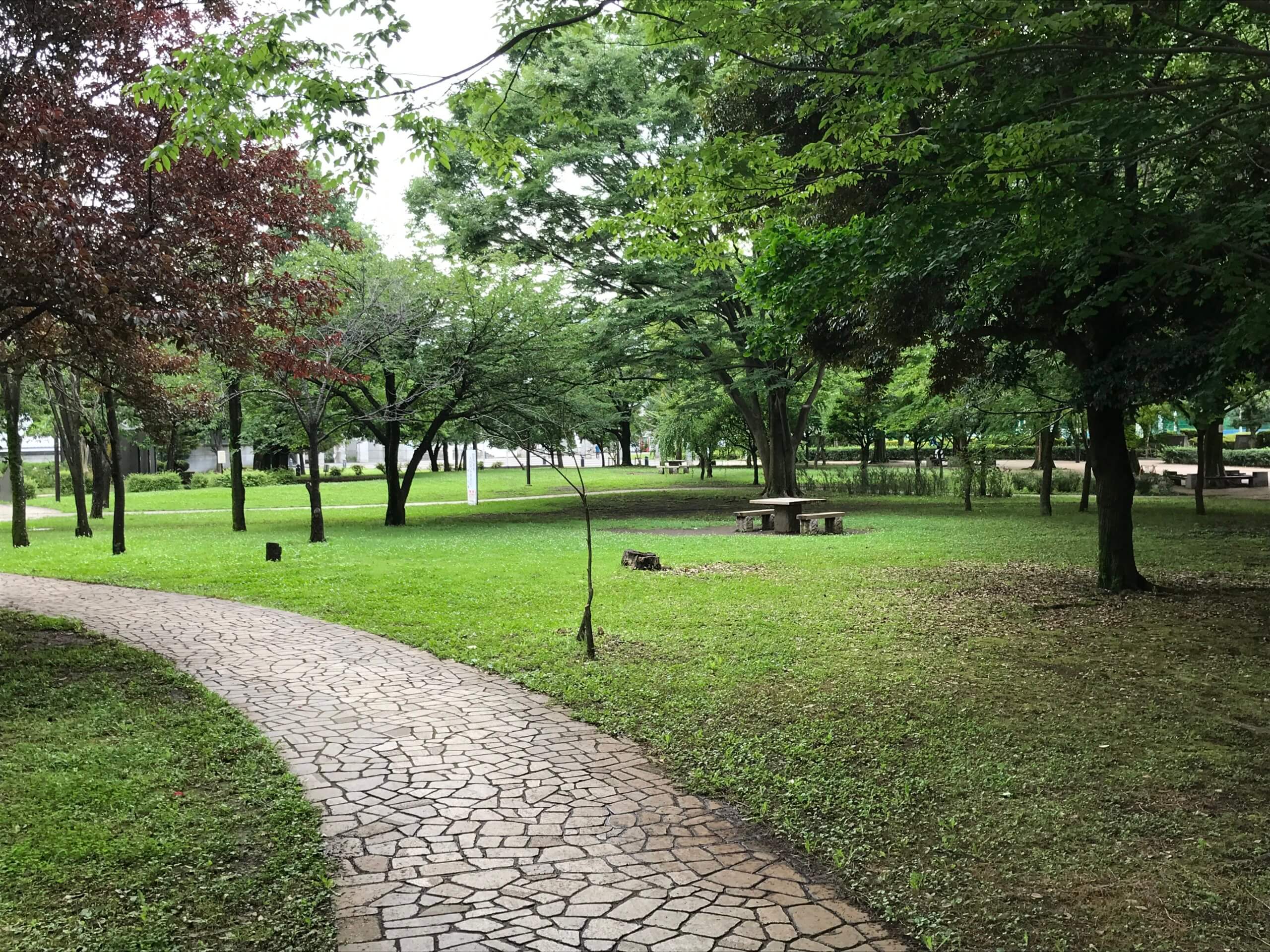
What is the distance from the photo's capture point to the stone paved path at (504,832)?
3.14 meters

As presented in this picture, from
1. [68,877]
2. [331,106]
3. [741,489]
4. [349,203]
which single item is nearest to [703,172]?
[331,106]

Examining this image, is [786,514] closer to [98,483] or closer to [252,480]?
[98,483]

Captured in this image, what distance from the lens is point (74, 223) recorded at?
6.36 m

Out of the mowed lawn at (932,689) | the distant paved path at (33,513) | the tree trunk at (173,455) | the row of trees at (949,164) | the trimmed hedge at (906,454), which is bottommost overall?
the mowed lawn at (932,689)

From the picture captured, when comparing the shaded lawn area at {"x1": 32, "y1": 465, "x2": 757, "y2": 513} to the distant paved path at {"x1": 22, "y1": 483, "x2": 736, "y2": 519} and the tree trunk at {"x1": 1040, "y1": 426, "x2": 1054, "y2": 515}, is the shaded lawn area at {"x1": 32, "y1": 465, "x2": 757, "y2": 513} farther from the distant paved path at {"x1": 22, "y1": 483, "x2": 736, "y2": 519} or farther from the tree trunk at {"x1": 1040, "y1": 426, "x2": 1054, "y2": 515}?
the tree trunk at {"x1": 1040, "y1": 426, "x2": 1054, "y2": 515}

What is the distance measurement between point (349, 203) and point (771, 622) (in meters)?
35.2

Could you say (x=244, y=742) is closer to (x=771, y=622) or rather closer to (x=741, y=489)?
(x=771, y=622)

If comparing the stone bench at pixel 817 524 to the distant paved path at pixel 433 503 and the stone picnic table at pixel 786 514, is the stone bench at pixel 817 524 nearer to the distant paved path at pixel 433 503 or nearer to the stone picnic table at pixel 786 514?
the stone picnic table at pixel 786 514

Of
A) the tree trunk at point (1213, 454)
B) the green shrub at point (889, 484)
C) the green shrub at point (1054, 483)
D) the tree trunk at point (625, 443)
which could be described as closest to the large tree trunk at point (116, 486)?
the green shrub at point (889, 484)

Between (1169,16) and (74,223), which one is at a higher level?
(1169,16)

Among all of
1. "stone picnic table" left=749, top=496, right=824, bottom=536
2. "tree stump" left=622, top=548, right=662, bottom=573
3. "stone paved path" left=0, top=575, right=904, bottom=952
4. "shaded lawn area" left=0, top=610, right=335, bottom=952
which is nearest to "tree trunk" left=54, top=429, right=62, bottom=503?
"stone picnic table" left=749, top=496, right=824, bottom=536

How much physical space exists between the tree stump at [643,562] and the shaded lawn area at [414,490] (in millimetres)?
15960

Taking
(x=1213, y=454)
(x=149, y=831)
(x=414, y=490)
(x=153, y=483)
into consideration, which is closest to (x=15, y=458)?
(x=149, y=831)

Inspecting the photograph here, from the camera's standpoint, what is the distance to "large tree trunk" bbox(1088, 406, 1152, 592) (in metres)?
9.78
